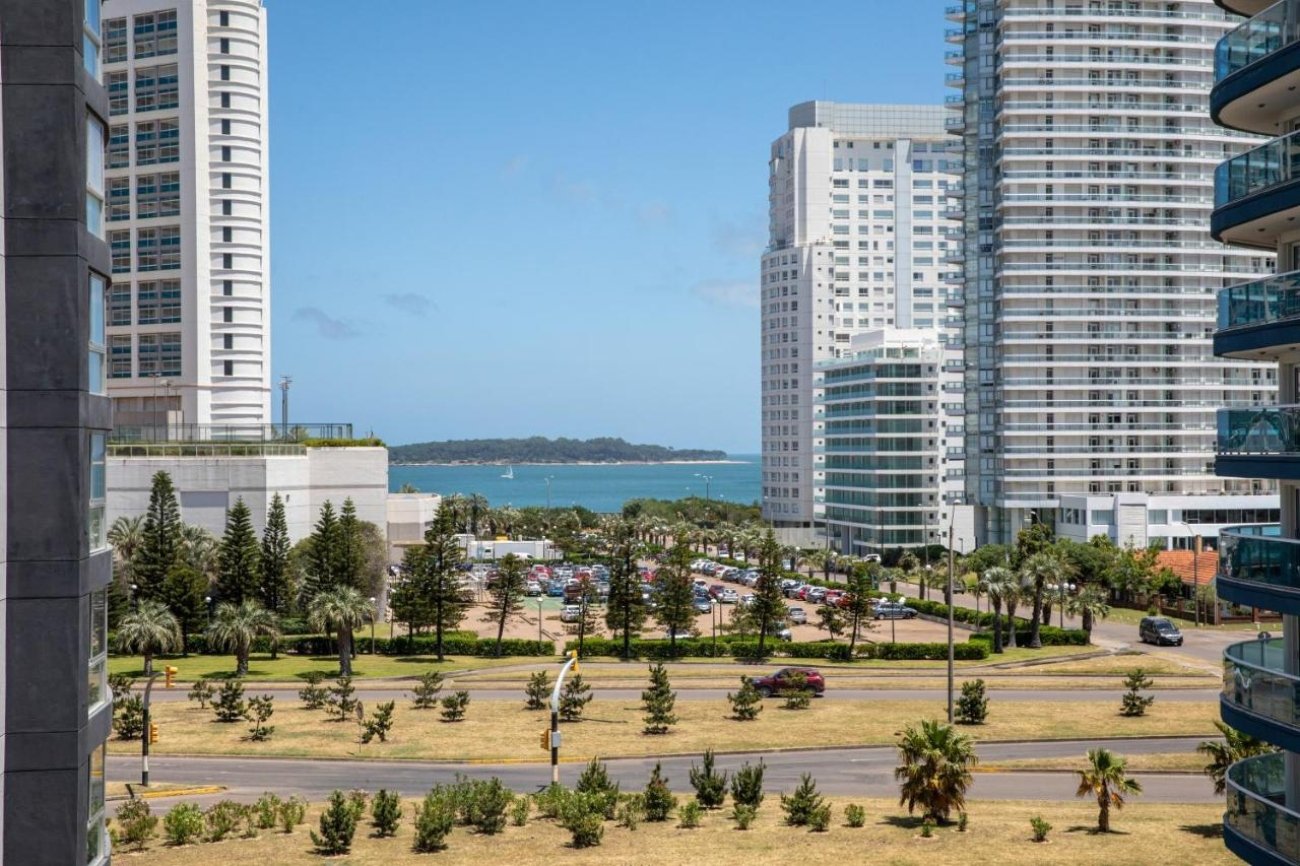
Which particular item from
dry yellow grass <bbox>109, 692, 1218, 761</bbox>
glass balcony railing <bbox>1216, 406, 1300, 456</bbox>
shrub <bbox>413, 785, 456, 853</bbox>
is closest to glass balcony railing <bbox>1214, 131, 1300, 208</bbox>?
glass balcony railing <bbox>1216, 406, 1300, 456</bbox>

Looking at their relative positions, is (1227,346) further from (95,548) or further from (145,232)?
(145,232)

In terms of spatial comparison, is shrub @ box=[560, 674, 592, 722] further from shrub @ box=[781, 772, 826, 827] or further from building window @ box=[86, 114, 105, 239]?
building window @ box=[86, 114, 105, 239]

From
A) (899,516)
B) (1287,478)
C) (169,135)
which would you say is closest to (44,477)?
(1287,478)

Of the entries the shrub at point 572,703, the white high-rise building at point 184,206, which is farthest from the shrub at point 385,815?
the white high-rise building at point 184,206

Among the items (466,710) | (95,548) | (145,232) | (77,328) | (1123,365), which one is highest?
(145,232)

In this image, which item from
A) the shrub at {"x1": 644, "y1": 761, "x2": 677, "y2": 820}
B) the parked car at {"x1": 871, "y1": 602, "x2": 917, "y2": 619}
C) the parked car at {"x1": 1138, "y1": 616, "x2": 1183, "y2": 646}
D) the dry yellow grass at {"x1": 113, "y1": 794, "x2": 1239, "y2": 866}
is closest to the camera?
the dry yellow grass at {"x1": 113, "y1": 794, "x2": 1239, "y2": 866}

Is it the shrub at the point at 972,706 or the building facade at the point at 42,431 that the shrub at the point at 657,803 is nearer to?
the shrub at the point at 972,706

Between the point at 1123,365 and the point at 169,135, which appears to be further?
the point at 1123,365
